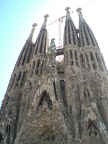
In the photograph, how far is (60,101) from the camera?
857 inches

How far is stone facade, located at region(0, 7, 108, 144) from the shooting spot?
19.3 meters

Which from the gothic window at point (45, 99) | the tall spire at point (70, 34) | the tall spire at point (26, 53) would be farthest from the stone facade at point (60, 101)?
the tall spire at point (26, 53)

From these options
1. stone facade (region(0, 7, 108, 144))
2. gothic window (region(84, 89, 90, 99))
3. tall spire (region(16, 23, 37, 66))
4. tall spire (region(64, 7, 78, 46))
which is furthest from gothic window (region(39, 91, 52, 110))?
tall spire (region(64, 7, 78, 46))

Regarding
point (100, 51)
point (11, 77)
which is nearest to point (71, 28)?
point (100, 51)

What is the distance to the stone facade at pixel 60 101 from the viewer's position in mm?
19281

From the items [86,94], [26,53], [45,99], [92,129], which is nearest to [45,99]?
[45,99]

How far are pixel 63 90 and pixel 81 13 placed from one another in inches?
766

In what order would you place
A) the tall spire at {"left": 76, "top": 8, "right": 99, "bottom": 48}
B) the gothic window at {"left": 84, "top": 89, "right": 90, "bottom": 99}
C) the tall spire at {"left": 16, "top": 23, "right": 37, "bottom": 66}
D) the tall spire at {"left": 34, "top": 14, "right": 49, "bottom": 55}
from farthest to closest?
the tall spire at {"left": 34, "top": 14, "right": 49, "bottom": 55} < the tall spire at {"left": 16, "top": 23, "right": 37, "bottom": 66} < the tall spire at {"left": 76, "top": 8, "right": 99, "bottom": 48} < the gothic window at {"left": 84, "top": 89, "right": 90, "bottom": 99}

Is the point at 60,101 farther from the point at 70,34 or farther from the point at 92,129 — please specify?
the point at 70,34

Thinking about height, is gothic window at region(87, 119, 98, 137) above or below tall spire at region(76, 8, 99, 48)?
below

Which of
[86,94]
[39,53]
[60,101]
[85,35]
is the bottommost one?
[60,101]

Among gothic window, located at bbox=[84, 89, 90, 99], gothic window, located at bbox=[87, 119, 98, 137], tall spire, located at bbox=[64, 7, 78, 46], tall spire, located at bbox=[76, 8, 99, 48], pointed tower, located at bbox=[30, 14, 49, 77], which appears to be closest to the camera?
gothic window, located at bbox=[87, 119, 98, 137]

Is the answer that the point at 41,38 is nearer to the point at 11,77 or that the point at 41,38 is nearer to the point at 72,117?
the point at 11,77

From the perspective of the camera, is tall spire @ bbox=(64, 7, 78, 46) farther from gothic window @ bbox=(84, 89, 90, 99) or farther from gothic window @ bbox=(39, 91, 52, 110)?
gothic window @ bbox=(84, 89, 90, 99)
